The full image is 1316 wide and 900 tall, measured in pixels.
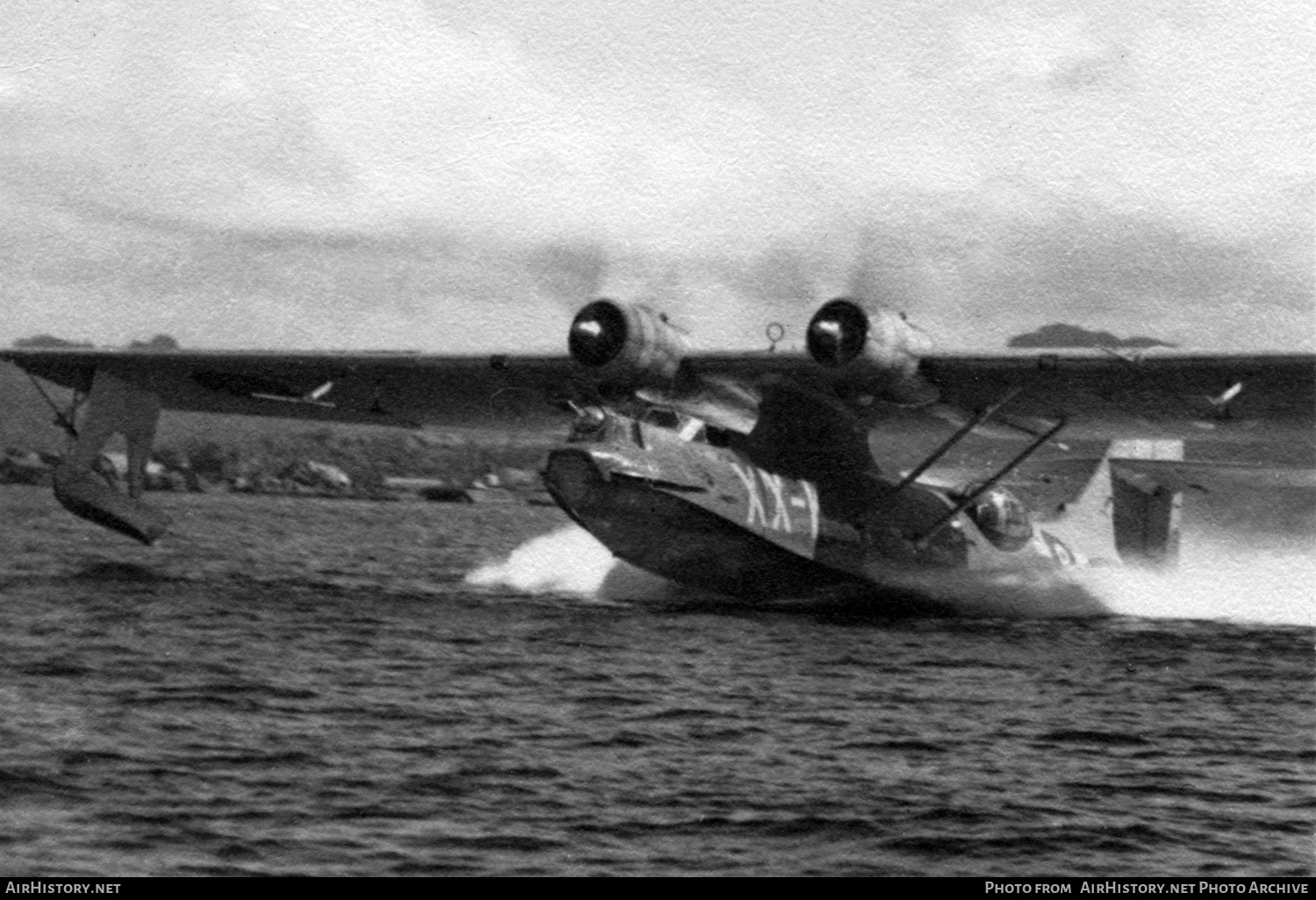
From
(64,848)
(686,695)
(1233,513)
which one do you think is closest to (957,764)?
(686,695)

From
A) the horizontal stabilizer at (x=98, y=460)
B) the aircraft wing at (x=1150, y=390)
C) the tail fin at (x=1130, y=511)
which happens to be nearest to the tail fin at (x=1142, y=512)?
the tail fin at (x=1130, y=511)

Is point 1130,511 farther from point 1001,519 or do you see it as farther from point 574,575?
point 574,575

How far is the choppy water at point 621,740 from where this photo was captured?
7578 millimetres

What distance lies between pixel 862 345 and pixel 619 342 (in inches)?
112

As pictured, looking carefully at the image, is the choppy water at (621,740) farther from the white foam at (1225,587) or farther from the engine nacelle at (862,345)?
the white foam at (1225,587)

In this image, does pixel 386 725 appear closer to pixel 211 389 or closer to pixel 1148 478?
pixel 211 389

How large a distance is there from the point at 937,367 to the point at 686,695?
24.0ft

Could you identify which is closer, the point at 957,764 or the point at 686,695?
the point at 957,764

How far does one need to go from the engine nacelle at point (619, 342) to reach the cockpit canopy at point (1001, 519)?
593 centimetres

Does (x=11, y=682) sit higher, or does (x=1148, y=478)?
(x=1148, y=478)

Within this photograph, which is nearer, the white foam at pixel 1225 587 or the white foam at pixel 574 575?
the white foam at pixel 574 575

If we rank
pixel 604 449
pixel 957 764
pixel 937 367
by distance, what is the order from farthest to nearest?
pixel 937 367
pixel 604 449
pixel 957 764

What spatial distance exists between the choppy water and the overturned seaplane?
4.37 ft
